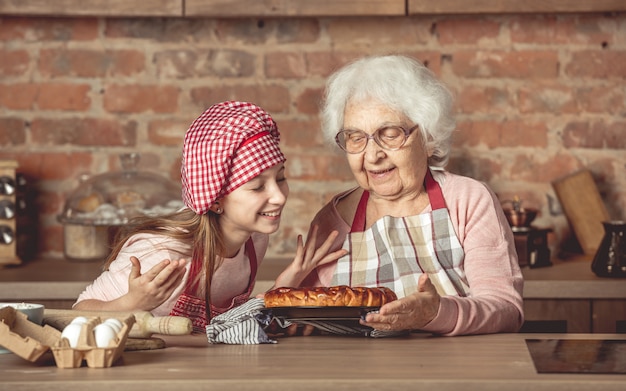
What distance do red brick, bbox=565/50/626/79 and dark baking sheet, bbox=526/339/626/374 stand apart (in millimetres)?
1873

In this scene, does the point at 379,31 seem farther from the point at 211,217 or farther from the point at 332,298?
the point at 332,298

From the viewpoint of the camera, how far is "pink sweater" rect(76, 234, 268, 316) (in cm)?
237

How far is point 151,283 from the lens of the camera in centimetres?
206

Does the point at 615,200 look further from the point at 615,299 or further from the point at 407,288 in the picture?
the point at 407,288

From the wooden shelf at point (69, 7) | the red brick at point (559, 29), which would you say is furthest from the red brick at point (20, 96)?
the red brick at point (559, 29)

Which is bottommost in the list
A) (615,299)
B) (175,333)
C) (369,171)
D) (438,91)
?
(615,299)

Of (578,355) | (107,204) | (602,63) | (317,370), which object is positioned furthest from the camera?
(602,63)

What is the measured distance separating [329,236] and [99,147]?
5.08 feet

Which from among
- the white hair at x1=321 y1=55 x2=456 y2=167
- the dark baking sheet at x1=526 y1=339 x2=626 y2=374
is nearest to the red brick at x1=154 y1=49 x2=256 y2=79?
the white hair at x1=321 y1=55 x2=456 y2=167

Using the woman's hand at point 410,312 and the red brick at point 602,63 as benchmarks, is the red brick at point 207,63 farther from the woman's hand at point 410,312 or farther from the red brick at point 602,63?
the woman's hand at point 410,312

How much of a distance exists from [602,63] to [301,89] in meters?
1.13

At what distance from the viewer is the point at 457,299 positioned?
2256 millimetres

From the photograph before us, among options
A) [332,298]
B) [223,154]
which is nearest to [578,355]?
[332,298]

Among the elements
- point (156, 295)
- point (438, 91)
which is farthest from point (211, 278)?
point (438, 91)
